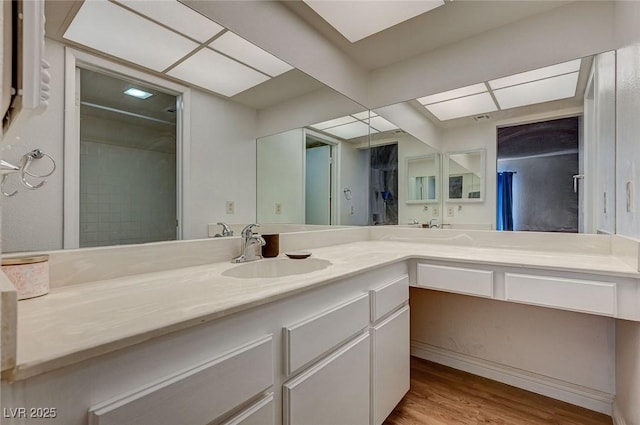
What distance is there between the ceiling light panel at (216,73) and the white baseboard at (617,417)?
245 centimetres

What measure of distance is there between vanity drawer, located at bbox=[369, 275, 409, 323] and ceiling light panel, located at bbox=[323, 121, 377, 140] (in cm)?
125

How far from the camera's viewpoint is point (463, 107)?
2.09 meters

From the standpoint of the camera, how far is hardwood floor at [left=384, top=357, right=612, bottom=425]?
150 centimetres

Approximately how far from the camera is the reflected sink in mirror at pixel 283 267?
132 cm

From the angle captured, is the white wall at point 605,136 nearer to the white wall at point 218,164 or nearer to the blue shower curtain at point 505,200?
the blue shower curtain at point 505,200

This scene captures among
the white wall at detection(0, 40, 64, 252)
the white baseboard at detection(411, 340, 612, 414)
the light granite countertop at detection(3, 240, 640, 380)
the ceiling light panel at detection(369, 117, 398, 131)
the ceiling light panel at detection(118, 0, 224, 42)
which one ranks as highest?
the ceiling light panel at detection(118, 0, 224, 42)

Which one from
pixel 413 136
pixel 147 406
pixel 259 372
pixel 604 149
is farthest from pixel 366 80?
pixel 147 406

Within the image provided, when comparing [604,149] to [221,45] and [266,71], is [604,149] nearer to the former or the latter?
[266,71]

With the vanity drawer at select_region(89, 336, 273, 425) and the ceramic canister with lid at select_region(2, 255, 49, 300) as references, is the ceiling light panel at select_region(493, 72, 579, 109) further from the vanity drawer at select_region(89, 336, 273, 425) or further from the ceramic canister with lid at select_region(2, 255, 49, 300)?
the ceramic canister with lid at select_region(2, 255, 49, 300)

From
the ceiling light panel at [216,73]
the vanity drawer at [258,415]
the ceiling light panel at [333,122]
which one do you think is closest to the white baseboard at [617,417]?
the vanity drawer at [258,415]

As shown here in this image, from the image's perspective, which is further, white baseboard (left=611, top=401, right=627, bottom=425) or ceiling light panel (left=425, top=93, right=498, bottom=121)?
ceiling light panel (left=425, top=93, right=498, bottom=121)

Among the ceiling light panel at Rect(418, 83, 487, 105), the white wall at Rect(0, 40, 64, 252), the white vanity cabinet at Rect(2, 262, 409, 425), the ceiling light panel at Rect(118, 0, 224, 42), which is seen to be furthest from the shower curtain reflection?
the white wall at Rect(0, 40, 64, 252)

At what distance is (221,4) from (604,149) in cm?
214

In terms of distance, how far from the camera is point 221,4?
4.56 ft
